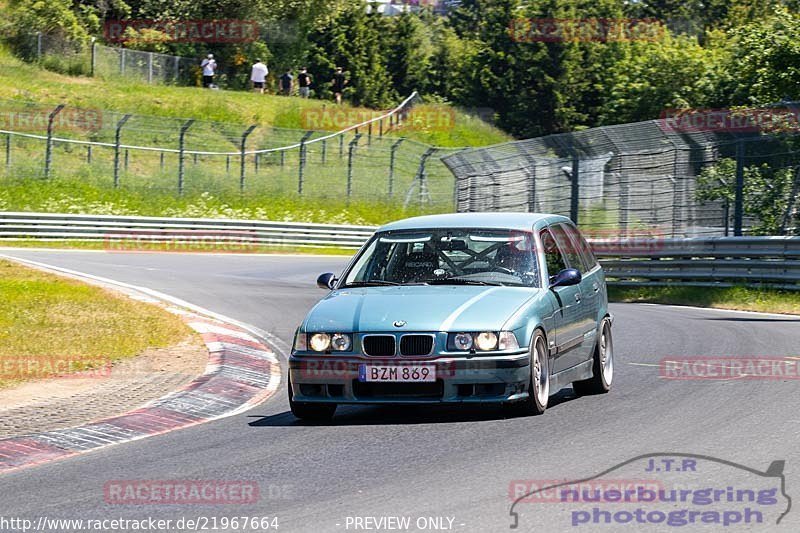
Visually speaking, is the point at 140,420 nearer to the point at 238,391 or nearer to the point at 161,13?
the point at 238,391

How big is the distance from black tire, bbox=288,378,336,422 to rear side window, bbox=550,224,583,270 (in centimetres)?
251

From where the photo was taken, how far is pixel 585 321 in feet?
36.0

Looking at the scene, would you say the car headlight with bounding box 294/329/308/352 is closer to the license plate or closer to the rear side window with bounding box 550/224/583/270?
the license plate

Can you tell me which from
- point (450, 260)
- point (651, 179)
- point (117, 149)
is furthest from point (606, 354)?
point (117, 149)

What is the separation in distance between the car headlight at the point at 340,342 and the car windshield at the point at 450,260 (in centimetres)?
A: 102

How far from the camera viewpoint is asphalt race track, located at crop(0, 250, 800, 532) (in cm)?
667

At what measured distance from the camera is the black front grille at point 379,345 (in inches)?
364

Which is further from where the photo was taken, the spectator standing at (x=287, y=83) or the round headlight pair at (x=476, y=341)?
the spectator standing at (x=287, y=83)

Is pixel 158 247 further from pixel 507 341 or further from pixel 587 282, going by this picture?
pixel 507 341

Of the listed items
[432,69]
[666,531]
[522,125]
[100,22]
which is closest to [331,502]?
[666,531]

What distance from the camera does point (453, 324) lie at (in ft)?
30.3

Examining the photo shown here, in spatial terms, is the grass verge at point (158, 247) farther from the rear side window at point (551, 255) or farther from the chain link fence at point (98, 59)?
the rear side window at point (551, 255)

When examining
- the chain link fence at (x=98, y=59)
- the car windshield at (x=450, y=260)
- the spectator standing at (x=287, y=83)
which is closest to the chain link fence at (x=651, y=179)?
the car windshield at (x=450, y=260)

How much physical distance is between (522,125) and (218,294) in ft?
179
